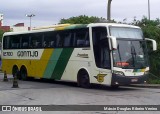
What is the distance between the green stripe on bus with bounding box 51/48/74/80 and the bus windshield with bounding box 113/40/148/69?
138 inches

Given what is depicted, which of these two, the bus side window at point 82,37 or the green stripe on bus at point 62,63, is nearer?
the bus side window at point 82,37

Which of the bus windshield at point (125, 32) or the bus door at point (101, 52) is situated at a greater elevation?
the bus windshield at point (125, 32)

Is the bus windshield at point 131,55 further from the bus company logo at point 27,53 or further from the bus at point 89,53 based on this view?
the bus company logo at point 27,53

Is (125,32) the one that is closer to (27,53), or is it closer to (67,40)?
(67,40)

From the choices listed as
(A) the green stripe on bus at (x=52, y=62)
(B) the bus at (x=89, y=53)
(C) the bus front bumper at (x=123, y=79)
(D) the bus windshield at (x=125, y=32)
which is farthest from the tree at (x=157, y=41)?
(A) the green stripe on bus at (x=52, y=62)

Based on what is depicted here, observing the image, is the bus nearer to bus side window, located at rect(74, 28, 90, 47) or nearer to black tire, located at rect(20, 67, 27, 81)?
bus side window, located at rect(74, 28, 90, 47)

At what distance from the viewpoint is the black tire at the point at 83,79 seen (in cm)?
2173

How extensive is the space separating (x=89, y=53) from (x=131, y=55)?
2.23m

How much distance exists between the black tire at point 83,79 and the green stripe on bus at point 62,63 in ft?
4.76

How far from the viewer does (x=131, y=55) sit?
67.1ft

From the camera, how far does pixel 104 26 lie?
20531 mm

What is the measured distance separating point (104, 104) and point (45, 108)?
7.29 ft

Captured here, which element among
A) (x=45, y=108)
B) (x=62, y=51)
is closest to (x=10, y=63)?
(x=62, y=51)

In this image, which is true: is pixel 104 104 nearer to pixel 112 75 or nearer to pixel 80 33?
pixel 112 75
